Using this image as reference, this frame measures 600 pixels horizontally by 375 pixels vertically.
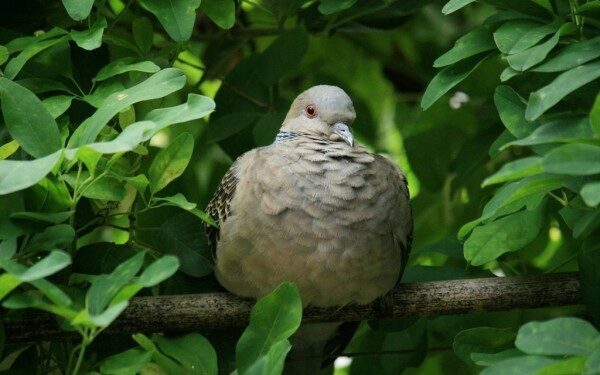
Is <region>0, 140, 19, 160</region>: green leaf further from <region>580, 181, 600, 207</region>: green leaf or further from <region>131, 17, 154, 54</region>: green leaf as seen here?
<region>580, 181, 600, 207</region>: green leaf

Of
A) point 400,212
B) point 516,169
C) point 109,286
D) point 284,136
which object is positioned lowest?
point 400,212

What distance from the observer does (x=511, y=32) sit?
256 cm

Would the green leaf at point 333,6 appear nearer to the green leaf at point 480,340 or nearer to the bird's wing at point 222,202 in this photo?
the bird's wing at point 222,202

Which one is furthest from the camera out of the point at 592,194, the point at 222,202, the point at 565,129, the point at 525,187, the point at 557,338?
the point at 222,202

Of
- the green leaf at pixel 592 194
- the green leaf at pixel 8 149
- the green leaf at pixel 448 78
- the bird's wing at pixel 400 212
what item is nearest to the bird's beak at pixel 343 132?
the bird's wing at pixel 400 212

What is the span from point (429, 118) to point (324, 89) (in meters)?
0.61

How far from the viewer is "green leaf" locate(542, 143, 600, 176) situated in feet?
6.07

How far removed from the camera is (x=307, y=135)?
3141mm

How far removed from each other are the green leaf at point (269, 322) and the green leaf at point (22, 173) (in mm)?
609

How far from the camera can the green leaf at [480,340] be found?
2.71 m

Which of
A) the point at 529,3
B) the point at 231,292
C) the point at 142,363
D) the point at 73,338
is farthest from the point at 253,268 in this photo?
the point at 529,3

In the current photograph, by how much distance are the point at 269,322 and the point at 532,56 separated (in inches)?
35.1

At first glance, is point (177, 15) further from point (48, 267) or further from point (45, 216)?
point (48, 267)

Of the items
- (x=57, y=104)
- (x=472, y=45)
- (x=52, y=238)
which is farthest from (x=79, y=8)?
(x=472, y=45)
